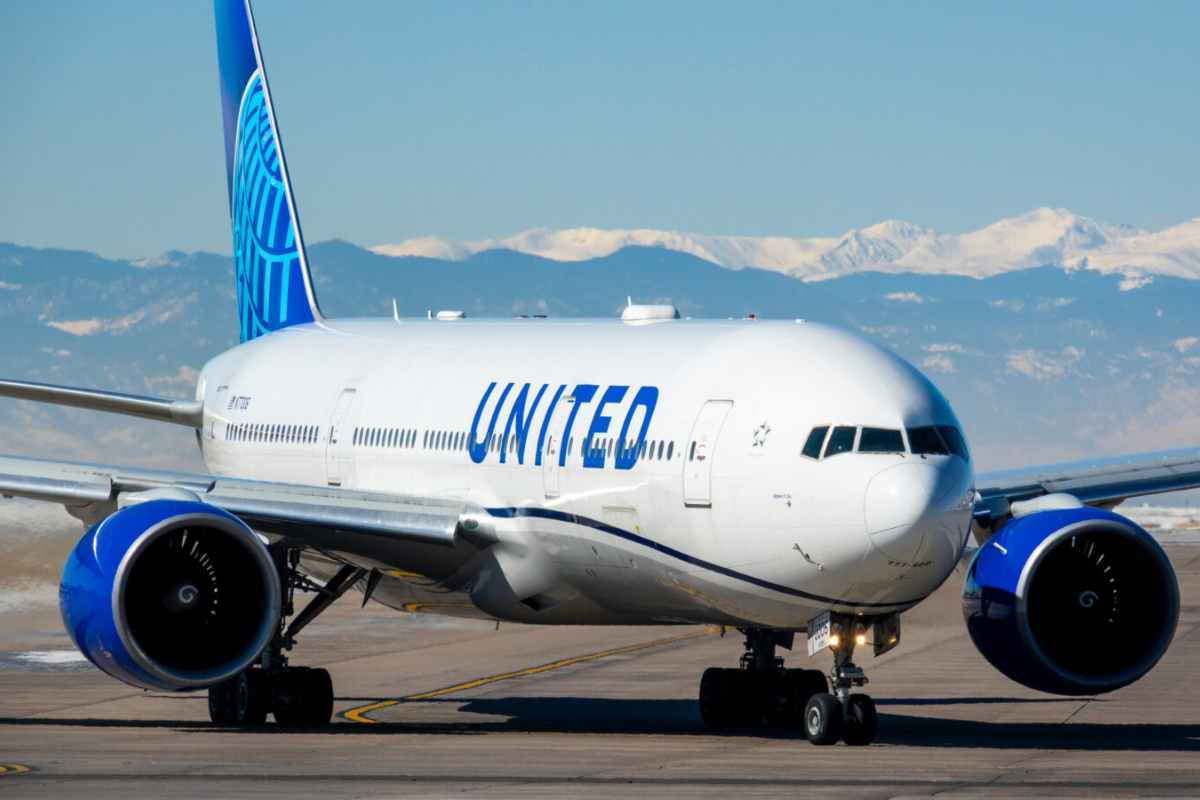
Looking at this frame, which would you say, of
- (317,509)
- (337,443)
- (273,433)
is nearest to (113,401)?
(273,433)

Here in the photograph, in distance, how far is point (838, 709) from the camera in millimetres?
19984

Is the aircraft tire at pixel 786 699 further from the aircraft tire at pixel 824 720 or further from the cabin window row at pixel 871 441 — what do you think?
the cabin window row at pixel 871 441

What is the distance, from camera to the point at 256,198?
36781 millimetres

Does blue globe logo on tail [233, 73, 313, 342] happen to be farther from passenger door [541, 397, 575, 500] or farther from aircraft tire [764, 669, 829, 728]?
aircraft tire [764, 669, 829, 728]

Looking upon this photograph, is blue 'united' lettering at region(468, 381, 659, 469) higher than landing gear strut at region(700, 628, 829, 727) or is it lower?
higher


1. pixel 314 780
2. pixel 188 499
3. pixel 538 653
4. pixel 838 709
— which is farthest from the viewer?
pixel 538 653

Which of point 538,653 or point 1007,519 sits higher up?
point 1007,519

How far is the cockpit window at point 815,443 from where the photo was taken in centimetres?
1919

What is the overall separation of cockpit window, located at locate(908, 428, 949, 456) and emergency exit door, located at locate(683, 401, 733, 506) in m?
2.06

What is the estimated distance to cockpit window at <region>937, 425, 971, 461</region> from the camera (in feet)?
63.8

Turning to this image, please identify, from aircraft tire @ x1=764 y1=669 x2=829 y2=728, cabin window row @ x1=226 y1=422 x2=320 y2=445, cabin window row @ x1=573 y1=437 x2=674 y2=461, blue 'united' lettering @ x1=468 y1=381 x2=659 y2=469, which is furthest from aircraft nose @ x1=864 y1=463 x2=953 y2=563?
cabin window row @ x1=226 y1=422 x2=320 y2=445

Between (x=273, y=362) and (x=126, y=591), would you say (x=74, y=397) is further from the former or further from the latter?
(x=126, y=591)

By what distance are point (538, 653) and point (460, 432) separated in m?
12.4

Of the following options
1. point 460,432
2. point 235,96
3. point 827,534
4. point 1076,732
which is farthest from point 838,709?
point 235,96
